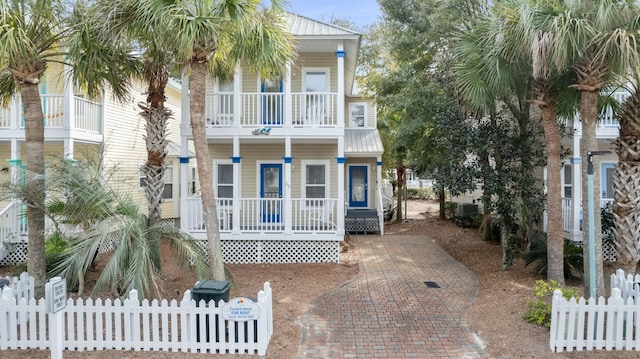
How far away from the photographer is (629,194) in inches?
298

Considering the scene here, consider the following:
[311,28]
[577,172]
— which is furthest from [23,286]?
[577,172]

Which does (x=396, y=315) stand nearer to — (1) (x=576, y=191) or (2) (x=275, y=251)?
(2) (x=275, y=251)

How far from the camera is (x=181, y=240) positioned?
7.27 metres

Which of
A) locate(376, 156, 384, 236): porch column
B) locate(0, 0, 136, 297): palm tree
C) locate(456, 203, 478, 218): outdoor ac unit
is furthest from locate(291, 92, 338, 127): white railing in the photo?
locate(456, 203, 478, 218): outdoor ac unit

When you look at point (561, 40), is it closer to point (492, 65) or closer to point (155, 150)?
point (492, 65)

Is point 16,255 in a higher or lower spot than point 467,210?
lower

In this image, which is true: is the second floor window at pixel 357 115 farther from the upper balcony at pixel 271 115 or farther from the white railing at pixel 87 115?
the white railing at pixel 87 115

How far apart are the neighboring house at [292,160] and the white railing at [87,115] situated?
351 cm

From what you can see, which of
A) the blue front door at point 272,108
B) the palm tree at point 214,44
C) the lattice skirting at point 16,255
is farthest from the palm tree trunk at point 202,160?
the lattice skirting at point 16,255

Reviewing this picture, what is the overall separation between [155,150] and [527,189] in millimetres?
9415

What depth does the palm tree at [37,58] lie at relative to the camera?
659 centimetres

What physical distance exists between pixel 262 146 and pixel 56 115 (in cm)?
655

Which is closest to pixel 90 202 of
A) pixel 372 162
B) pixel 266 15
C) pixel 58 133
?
pixel 266 15

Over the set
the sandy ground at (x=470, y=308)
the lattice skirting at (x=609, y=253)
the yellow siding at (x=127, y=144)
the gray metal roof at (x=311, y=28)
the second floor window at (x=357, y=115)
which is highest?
the gray metal roof at (x=311, y=28)
